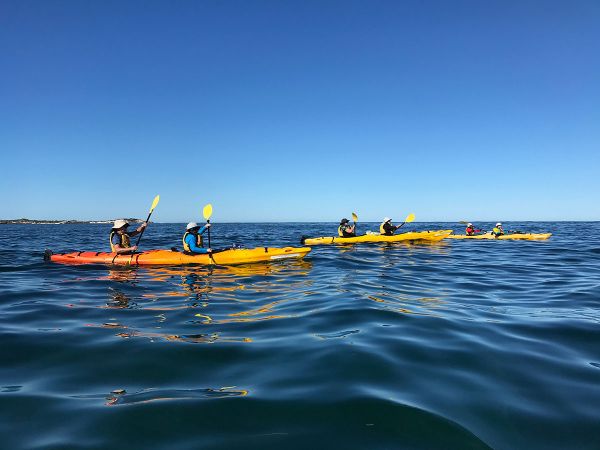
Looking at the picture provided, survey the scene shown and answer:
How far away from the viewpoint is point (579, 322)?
5730mm

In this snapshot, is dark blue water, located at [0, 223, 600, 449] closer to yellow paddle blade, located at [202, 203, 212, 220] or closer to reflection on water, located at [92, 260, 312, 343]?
reflection on water, located at [92, 260, 312, 343]

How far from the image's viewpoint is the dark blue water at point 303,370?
107 inches

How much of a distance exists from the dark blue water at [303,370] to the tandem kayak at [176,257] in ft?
16.6

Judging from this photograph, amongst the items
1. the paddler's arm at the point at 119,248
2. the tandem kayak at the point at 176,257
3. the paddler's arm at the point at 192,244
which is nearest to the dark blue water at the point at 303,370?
the tandem kayak at the point at 176,257

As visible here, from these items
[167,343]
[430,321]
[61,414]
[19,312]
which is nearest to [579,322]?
[430,321]

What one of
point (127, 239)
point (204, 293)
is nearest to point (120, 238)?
point (127, 239)

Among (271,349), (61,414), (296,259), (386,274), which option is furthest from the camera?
(296,259)

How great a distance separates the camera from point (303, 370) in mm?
3836

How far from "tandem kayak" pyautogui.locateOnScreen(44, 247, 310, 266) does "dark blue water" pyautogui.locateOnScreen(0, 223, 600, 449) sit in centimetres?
506

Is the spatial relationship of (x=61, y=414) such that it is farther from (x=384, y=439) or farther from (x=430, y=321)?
(x=430, y=321)

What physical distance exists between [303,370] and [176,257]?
10829mm

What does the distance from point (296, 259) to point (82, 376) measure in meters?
11.3

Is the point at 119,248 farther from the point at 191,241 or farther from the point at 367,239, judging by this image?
the point at 367,239

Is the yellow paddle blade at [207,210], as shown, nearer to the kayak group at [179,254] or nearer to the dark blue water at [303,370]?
the kayak group at [179,254]
